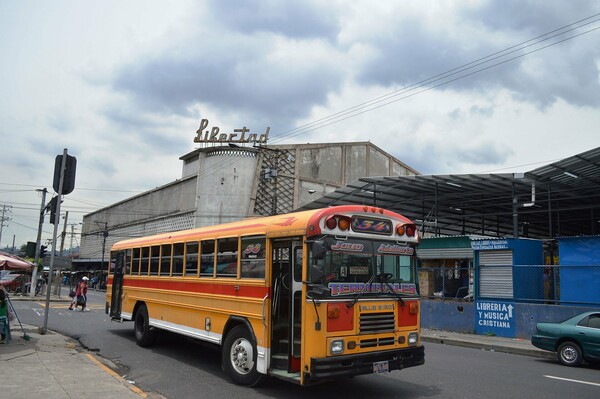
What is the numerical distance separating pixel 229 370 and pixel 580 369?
786cm

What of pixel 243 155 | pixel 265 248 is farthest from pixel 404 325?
pixel 243 155

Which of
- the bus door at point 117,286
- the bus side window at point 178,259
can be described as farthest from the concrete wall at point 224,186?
the bus side window at point 178,259

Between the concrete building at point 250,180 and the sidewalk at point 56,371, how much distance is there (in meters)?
27.7

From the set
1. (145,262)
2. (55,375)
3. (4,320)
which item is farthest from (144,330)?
(55,375)

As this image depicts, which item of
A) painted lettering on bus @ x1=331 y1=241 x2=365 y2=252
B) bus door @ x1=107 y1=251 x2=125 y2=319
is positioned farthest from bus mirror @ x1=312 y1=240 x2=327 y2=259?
bus door @ x1=107 y1=251 x2=125 y2=319

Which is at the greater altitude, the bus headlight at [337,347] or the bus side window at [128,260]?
the bus side window at [128,260]

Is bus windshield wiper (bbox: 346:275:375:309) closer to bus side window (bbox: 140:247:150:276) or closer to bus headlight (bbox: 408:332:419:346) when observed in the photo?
bus headlight (bbox: 408:332:419:346)

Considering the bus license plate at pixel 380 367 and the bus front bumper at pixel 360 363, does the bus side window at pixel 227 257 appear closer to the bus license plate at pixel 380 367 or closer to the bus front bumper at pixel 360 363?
the bus front bumper at pixel 360 363

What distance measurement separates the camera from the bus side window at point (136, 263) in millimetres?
12548

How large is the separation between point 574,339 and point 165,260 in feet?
31.4

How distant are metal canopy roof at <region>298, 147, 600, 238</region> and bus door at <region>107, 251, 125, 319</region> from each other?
11027mm

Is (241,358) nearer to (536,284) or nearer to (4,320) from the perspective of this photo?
(4,320)

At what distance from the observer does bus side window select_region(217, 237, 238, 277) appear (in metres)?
8.37

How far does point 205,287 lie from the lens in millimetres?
9156
